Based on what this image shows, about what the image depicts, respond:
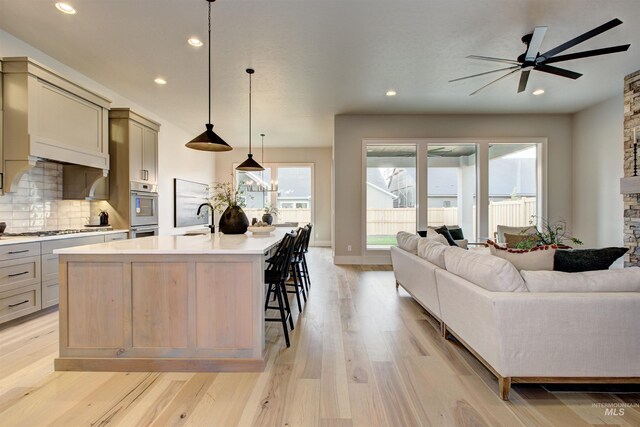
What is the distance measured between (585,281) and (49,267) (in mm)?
4679

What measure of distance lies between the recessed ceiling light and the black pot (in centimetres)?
231

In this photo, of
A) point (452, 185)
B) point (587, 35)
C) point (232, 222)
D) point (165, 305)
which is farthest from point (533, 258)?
point (452, 185)

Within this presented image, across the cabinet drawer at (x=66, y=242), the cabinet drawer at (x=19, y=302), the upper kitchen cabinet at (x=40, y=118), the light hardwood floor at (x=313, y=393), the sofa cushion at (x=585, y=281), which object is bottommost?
the light hardwood floor at (x=313, y=393)

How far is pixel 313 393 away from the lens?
6.27ft

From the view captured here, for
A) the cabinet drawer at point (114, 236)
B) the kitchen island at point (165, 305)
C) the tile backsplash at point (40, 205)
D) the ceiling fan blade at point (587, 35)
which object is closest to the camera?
the kitchen island at point (165, 305)

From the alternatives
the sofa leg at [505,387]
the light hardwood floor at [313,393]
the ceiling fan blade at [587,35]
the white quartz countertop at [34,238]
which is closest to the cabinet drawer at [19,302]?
the light hardwood floor at [313,393]

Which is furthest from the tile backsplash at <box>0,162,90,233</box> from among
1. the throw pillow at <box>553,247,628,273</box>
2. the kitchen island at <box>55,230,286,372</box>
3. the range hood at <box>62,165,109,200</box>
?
the throw pillow at <box>553,247,628,273</box>

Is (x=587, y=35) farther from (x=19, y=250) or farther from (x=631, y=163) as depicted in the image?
(x=19, y=250)

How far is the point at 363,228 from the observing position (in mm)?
6383

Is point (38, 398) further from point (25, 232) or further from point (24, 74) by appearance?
point (24, 74)

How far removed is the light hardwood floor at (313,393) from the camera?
1.67m

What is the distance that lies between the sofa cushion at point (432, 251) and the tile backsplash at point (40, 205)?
4.42 metres

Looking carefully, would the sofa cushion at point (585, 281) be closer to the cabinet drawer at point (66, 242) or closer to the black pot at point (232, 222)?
the black pot at point (232, 222)

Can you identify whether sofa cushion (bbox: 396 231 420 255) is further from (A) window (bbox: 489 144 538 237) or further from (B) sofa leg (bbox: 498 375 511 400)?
(A) window (bbox: 489 144 538 237)
